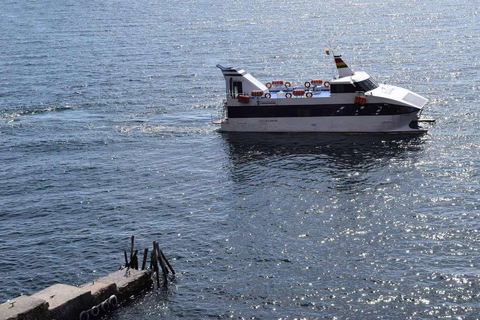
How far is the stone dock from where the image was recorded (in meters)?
42.5

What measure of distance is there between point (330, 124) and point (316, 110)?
233 centimetres

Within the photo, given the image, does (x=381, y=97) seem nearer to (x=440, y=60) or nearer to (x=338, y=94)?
(x=338, y=94)

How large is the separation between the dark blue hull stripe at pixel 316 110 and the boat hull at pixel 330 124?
0.38 meters

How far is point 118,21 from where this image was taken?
7372 inches

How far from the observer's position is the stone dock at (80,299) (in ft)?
139

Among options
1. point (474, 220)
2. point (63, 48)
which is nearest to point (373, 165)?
point (474, 220)

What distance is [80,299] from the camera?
148ft

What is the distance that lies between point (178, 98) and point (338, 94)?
28.9m

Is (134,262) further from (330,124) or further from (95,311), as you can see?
(330,124)

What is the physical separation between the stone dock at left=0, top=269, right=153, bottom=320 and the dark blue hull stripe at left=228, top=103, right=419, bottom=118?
3756 centimetres

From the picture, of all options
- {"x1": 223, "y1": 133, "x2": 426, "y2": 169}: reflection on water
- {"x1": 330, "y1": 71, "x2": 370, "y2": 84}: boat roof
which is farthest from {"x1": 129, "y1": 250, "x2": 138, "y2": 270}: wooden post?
{"x1": 330, "y1": 71, "x2": 370, "y2": 84}: boat roof

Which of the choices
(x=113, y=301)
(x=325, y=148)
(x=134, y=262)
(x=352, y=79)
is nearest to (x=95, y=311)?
(x=113, y=301)

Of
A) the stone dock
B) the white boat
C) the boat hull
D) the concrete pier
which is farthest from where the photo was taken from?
the boat hull

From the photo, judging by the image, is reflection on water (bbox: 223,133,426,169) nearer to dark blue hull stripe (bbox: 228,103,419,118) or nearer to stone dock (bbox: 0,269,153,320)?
dark blue hull stripe (bbox: 228,103,419,118)
